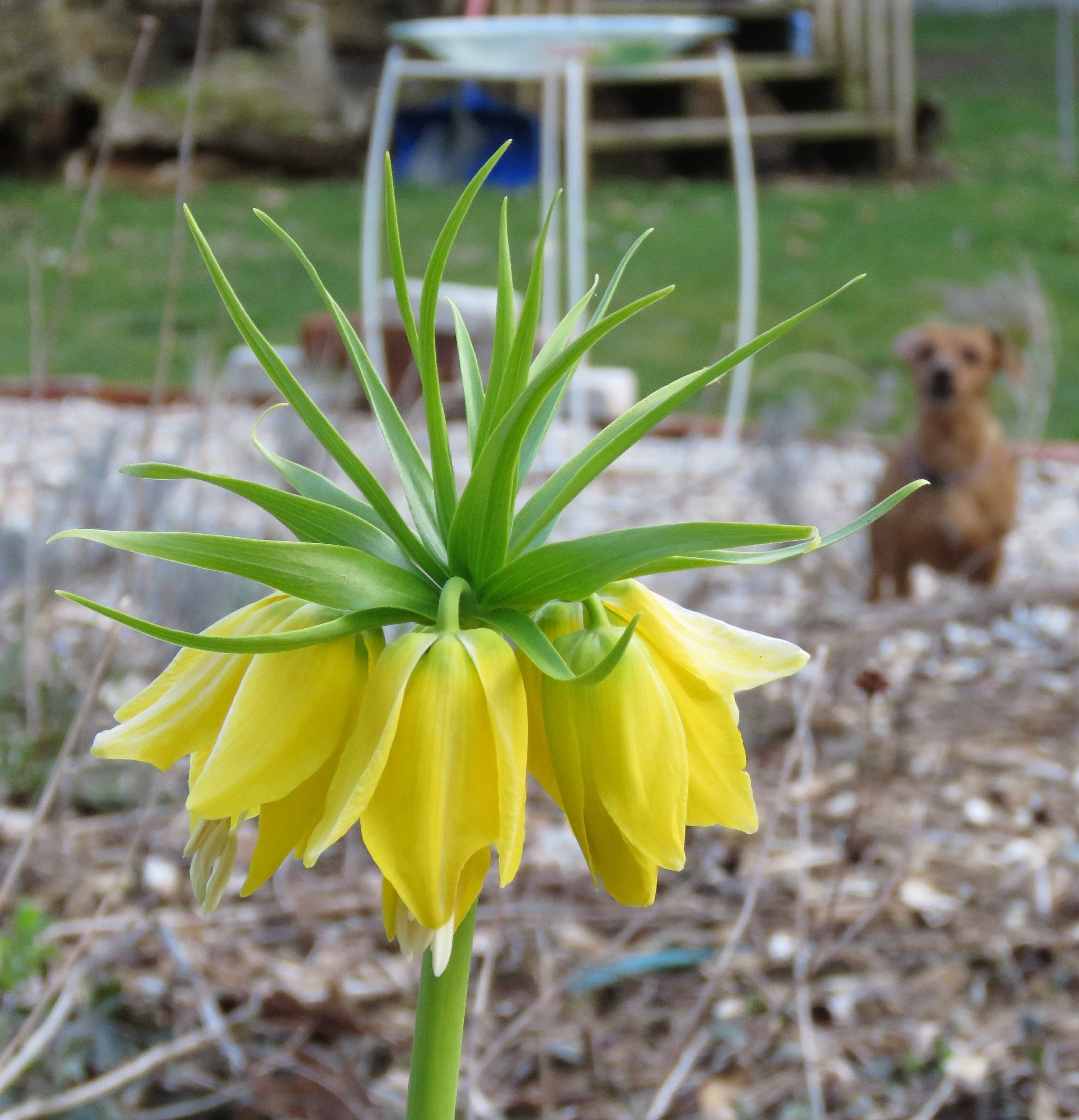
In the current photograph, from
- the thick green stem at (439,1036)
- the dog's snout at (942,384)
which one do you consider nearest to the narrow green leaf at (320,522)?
the thick green stem at (439,1036)

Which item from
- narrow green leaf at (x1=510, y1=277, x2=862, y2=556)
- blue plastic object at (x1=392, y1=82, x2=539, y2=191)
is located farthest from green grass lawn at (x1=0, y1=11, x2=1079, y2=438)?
narrow green leaf at (x1=510, y1=277, x2=862, y2=556)

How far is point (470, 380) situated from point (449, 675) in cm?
17

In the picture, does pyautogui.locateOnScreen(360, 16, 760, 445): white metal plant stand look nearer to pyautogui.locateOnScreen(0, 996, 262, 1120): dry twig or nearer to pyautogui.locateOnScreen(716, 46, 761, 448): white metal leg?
pyautogui.locateOnScreen(716, 46, 761, 448): white metal leg

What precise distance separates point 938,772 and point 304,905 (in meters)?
0.85

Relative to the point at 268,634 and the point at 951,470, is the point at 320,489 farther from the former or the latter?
the point at 951,470

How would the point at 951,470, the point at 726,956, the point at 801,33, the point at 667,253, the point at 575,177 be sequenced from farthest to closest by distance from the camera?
the point at 801,33 → the point at 667,253 → the point at 575,177 → the point at 951,470 → the point at 726,956

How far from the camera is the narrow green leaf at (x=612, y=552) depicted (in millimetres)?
479

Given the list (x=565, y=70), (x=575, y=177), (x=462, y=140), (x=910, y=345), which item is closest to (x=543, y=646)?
(x=910, y=345)

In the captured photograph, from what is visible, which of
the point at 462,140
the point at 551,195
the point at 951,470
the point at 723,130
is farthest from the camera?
the point at 462,140

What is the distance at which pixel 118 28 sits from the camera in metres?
8.68

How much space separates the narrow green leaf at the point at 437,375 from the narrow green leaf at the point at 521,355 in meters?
0.02

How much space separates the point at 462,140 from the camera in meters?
9.06

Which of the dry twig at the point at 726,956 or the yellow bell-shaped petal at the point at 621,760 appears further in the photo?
the dry twig at the point at 726,956

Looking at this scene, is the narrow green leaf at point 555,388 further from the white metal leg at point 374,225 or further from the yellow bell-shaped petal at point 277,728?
the white metal leg at point 374,225
